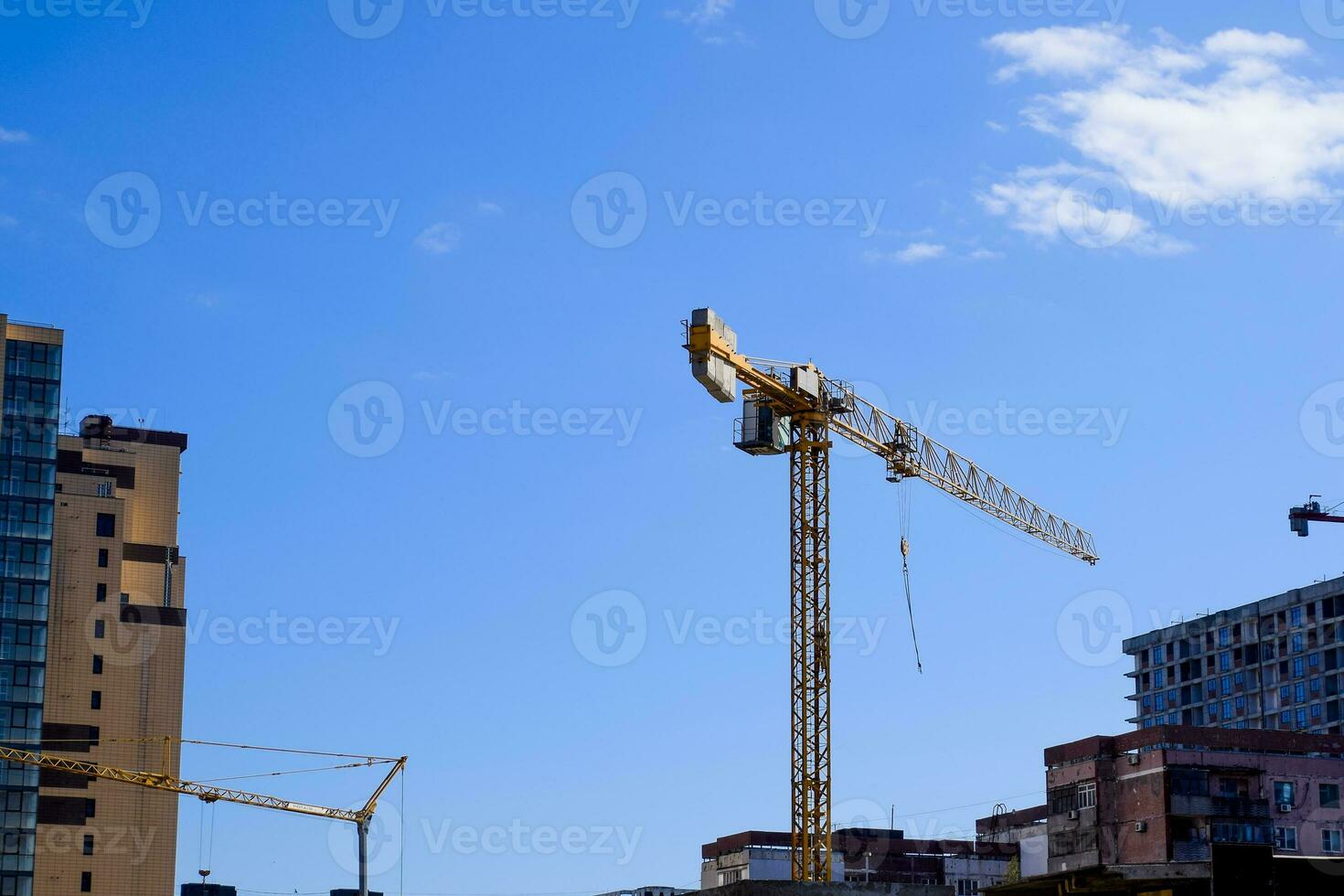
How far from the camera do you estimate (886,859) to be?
152 meters

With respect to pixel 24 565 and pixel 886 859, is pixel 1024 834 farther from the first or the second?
pixel 24 565

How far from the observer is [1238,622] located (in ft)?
624

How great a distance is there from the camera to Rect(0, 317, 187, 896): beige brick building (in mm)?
143250

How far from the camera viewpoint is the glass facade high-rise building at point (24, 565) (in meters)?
142

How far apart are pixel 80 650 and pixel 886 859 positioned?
6389 cm

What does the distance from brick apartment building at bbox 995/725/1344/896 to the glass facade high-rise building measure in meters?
73.0

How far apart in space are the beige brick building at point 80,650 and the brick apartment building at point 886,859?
44180 millimetres

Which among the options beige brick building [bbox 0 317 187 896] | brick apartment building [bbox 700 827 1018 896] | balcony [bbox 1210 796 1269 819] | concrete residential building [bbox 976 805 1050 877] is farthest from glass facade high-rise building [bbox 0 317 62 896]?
balcony [bbox 1210 796 1269 819]

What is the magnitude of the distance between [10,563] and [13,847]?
2055 cm

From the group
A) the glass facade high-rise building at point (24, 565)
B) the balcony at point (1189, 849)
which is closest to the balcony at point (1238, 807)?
the balcony at point (1189, 849)

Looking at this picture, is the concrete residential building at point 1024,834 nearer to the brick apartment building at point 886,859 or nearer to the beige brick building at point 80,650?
the brick apartment building at point 886,859

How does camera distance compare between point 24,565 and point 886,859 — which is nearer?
point 24,565

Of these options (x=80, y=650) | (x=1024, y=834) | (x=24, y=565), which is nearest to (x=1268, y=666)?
(x=1024, y=834)

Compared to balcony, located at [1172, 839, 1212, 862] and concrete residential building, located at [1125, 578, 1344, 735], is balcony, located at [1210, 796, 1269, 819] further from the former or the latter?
concrete residential building, located at [1125, 578, 1344, 735]
